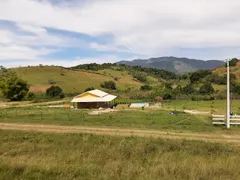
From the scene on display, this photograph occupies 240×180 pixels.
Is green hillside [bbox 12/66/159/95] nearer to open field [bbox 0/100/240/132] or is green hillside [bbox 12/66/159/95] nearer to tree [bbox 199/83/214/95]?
tree [bbox 199/83/214/95]

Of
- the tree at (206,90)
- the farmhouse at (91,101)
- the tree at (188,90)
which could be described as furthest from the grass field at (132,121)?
the tree at (188,90)

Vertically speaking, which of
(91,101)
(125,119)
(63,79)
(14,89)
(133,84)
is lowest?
(125,119)

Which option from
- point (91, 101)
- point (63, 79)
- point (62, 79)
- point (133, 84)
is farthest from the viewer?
point (133, 84)

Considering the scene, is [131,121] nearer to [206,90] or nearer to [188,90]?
[206,90]

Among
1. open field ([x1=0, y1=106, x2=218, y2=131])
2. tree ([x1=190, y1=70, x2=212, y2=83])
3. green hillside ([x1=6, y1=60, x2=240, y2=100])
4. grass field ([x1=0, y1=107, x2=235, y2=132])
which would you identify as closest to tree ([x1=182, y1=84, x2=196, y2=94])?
green hillside ([x1=6, y1=60, x2=240, y2=100])

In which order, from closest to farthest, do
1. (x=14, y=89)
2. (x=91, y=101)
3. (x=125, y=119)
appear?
(x=125, y=119), (x=91, y=101), (x=14, y=89)

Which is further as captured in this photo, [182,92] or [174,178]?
[182,92]

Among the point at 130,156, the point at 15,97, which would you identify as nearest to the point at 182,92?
the point at 15,97

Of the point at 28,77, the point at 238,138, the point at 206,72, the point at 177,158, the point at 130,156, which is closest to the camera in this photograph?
the point at 177,158

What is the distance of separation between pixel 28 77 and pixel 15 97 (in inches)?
1600

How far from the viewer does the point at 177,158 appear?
8.30 m

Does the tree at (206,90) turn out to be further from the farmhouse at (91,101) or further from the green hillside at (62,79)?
the farmhouse at (91,101)

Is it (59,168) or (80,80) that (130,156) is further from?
(80,80)

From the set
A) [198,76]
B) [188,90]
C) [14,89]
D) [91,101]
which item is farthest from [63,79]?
[91,101]
